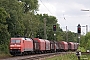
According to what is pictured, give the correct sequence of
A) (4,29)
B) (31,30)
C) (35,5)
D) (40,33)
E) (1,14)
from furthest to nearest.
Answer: (40,33), (35,5), (31,30), (4,29), (1,14)

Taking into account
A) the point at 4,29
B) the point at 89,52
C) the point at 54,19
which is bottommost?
the point at 89,52

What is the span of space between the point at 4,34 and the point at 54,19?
8932cm

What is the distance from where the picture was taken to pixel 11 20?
60500 millimetres

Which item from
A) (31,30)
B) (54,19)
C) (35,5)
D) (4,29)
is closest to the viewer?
(4,29)

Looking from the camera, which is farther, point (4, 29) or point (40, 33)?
point (40, 33)

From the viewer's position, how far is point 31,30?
273 feet

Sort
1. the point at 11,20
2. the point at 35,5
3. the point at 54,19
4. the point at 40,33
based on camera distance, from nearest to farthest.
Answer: the point at 11,20 → the point at 35,5 → the point at 40,33 → the point at 54,19

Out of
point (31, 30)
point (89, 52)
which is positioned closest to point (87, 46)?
point (89, 52)

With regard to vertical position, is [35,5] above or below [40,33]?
above

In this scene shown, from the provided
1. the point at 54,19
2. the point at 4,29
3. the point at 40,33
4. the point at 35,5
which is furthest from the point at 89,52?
the point at 54,19

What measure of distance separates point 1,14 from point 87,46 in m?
14.4

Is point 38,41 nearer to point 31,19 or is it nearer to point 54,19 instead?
point 31,19

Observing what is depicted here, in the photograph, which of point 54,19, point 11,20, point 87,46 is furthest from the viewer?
point 54,19

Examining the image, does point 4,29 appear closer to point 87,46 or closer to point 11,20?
point 11,20
